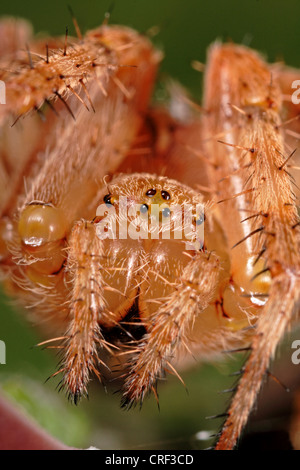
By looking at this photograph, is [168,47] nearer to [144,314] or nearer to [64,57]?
[64,57]

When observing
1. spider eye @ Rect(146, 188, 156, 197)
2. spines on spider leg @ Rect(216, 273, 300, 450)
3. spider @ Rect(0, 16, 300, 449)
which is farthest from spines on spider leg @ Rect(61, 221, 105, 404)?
spines on spider leg @ Rect(216, 273, 300, 450)

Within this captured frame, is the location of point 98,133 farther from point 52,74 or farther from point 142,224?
point 142,224

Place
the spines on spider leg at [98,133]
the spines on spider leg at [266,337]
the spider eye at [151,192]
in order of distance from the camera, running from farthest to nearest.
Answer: the spines on spider leg at [98,133], the spider eye at [151,192], the spines on spider leg at [266,337]

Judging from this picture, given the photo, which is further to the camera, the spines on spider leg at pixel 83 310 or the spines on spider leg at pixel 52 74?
the spines on spider leg at pixel 52 74

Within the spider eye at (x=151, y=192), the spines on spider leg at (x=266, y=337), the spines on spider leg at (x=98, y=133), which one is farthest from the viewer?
the spines on spider leg at (x=98, y=133)

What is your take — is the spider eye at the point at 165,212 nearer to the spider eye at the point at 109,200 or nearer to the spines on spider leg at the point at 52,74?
the spider eye at the point at 109,200

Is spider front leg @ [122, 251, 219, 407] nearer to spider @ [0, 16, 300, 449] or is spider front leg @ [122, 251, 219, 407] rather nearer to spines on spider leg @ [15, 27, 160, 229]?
spider @ [0, 16, 300, 449]

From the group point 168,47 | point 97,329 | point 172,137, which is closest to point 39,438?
point 97,329

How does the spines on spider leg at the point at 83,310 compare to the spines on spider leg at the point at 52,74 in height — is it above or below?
below

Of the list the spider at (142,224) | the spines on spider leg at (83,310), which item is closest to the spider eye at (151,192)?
the spider at (142,224)
